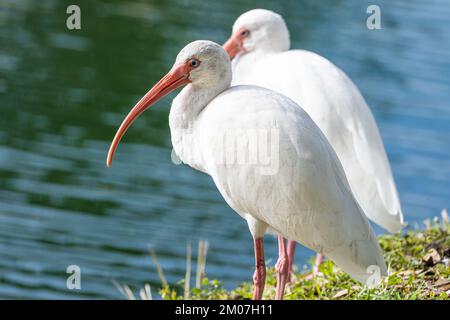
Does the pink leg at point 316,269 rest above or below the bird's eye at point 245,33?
below

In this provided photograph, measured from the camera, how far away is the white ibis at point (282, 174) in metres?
5.80

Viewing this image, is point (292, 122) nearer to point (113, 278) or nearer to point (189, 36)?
point (113, 278)

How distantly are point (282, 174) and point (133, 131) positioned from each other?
8.43m

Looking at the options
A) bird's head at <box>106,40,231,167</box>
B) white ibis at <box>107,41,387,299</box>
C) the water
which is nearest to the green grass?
white ibis at <box>107,41,387,299</box>

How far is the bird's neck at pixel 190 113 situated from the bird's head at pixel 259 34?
8.10 ft

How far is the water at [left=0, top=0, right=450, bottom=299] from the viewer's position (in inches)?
425

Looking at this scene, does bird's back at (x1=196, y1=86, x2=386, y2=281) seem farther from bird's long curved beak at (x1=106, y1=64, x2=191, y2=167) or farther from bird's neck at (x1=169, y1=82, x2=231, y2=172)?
bird's long curved beak at (x1=106, y1=64, x2=191, y2=167)

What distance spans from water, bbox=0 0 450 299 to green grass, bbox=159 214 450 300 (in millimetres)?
2603

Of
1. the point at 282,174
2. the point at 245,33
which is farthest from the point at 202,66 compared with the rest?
the point at 245,33

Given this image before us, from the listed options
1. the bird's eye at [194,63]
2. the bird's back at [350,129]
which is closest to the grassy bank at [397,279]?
the bird's back at [350,129]

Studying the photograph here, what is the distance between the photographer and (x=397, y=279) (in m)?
6.13

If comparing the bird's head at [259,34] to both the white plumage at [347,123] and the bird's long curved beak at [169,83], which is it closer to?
the white plumage at [347,123]

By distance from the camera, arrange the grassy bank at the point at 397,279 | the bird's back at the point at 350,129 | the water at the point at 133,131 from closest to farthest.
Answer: the grassy bank at the point at 397,279 < the bird's back at the point at 350,129 < the water at the point at 133,131
